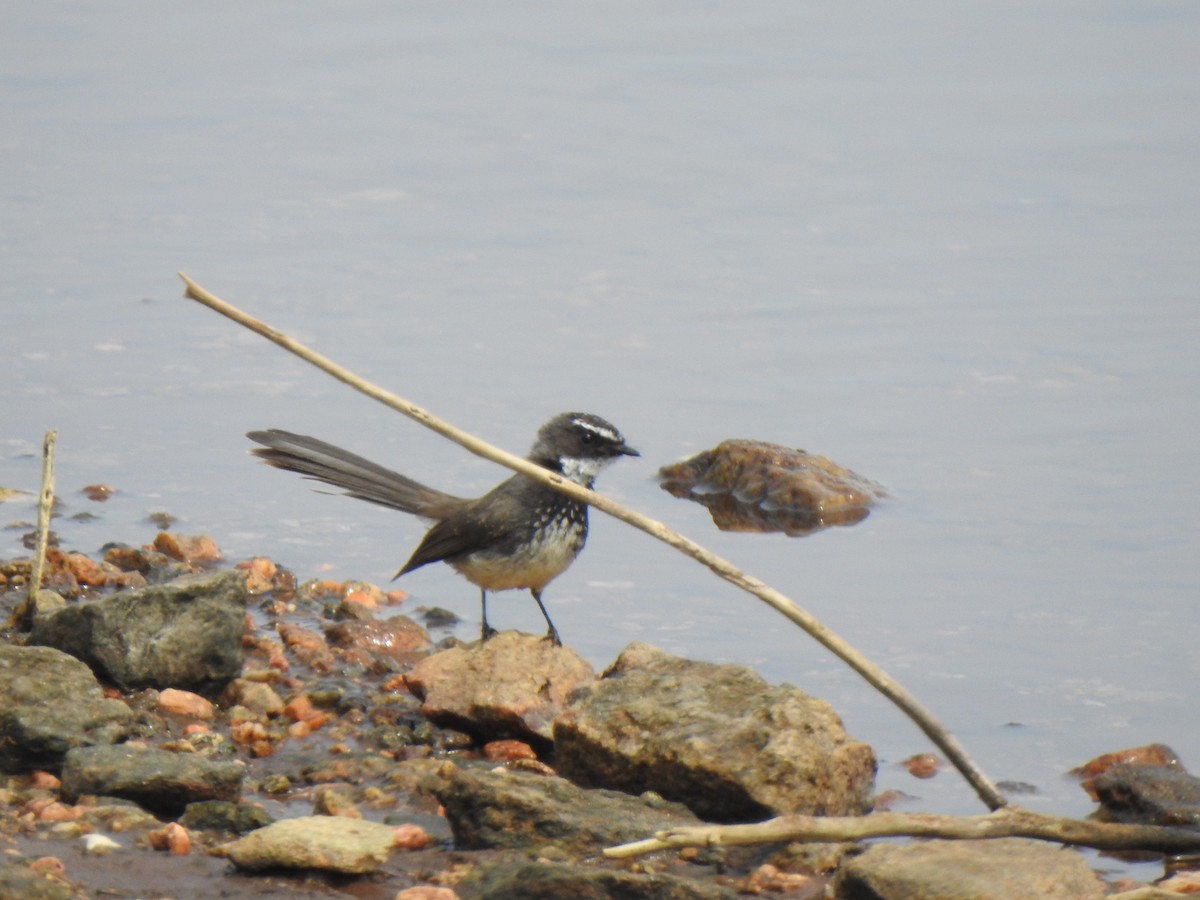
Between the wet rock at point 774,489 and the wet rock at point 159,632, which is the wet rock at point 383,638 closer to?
the wet rock at point 159,632

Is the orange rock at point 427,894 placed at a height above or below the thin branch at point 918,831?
below

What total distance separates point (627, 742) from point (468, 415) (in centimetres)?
463

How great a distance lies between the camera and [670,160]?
15.3 m

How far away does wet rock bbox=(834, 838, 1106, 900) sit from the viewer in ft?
16.4

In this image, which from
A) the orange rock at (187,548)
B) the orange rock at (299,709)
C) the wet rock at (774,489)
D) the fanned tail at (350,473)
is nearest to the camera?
the orange rock at (299,709)

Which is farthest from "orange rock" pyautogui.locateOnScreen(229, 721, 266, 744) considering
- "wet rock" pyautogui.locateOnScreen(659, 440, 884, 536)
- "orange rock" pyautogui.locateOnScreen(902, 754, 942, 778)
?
"wet rock" pyautogui.locateOnScreen(659, 440, 884, 536)

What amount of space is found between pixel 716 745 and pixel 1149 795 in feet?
4.93

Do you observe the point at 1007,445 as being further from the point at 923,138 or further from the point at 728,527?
the point at 923,138

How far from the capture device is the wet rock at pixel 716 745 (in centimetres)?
589

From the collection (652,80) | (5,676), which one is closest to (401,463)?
(5,676)

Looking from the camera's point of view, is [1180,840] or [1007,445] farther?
[1007,445]

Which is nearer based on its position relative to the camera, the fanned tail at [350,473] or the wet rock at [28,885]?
the wet rock at [28,885]

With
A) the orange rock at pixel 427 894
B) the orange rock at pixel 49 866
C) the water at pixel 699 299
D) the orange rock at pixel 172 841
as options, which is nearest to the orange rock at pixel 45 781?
the orange rock at pixel 172 841

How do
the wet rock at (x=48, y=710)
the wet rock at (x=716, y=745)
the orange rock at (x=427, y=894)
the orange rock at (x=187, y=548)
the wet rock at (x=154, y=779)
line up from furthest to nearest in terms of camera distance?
the orange rock at (x=187, y=548) < the wet rock at (x=48, y=710) < the wet rock at (x=716, y=745) < the wet rock at (x=154, y=779) < the orange rock at (x=427, y=894)
